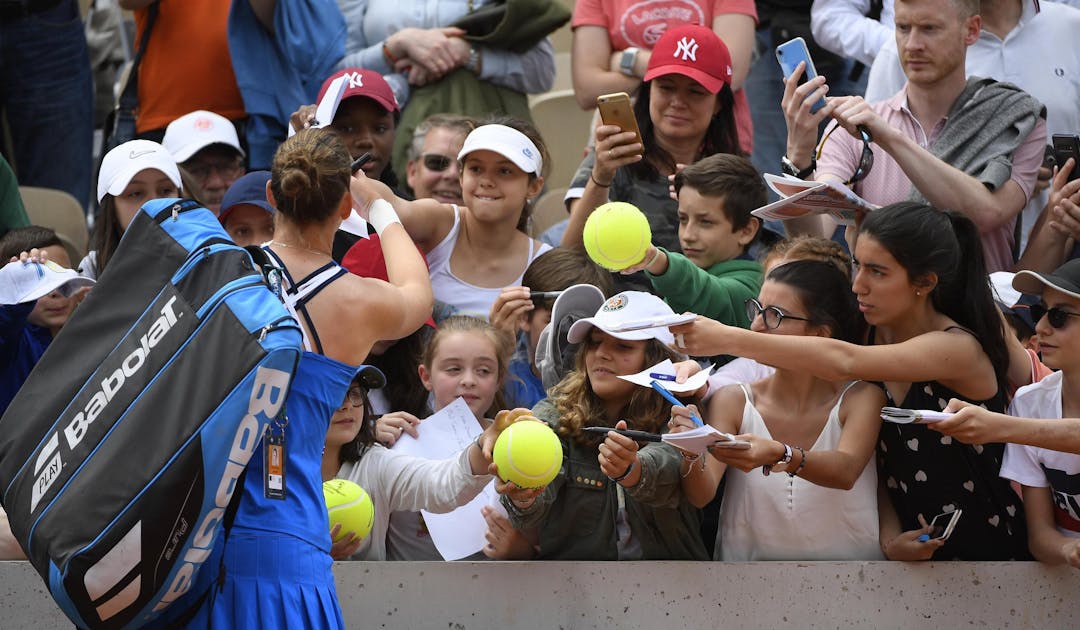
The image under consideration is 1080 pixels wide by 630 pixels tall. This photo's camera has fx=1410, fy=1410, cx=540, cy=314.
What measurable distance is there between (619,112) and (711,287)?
78 centimetres

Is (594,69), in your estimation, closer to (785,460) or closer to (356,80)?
(356,80)

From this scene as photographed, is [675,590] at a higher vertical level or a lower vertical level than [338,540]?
lower

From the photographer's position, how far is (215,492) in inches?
117

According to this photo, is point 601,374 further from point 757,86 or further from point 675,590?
point 757,86

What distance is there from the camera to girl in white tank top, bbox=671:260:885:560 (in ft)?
14.9

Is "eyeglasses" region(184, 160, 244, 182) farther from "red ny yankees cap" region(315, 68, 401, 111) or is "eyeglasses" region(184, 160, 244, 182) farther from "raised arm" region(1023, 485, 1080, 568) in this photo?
"raised arm" region(1023, 485, 1080, 568)

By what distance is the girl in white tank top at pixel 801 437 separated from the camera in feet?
14.9

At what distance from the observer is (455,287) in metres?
5.59

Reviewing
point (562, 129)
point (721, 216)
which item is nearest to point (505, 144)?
point (721, 216)

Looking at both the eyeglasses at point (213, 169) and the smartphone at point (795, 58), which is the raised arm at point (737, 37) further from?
the eyeglasses at point (213, 169)

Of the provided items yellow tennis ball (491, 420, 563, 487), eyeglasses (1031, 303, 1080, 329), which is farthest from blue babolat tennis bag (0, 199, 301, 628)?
eyeglasses (1031, 303, 1080, 329)

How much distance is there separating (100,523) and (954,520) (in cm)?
273

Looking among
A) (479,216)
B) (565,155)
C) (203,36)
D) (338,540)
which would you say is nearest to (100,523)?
(338,540)

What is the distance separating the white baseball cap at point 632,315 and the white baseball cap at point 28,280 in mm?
1924
